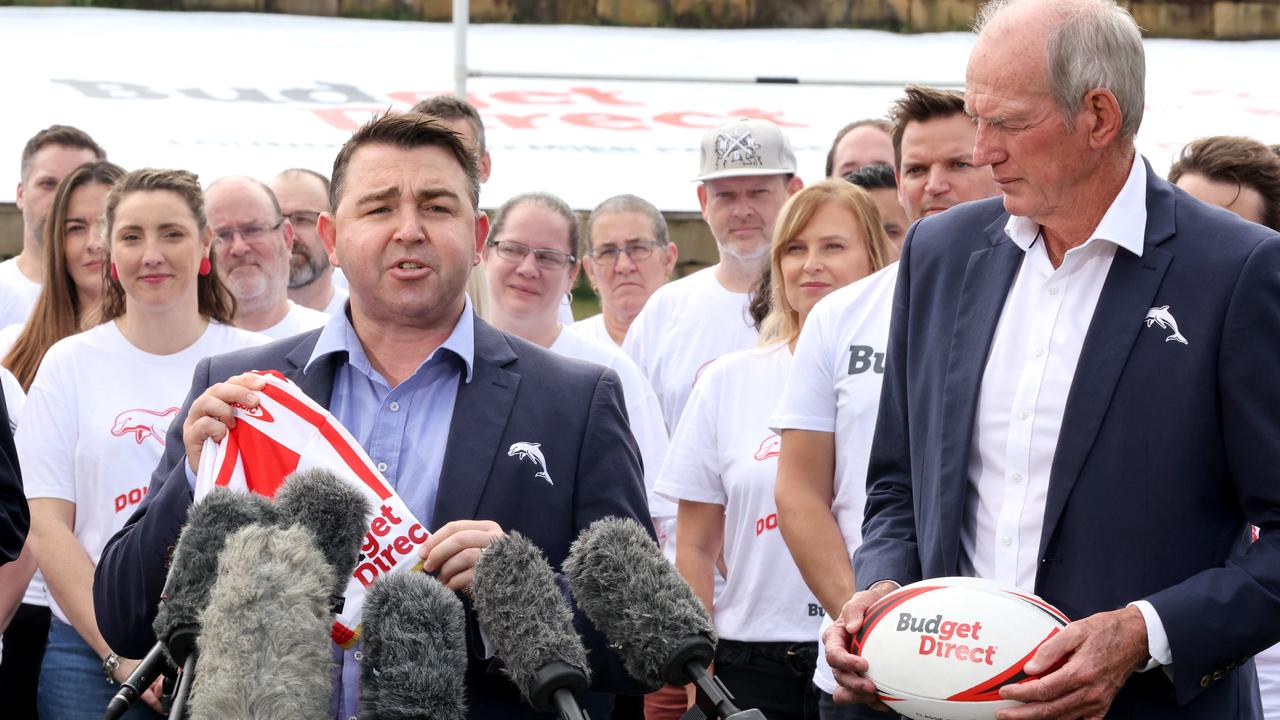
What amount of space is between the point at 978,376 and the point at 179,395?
299 cm

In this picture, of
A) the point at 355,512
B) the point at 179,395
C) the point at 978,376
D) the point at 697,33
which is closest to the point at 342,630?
the point at 355,512

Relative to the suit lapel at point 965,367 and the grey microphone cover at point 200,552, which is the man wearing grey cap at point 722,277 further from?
the grey microphone cover at point 200,552

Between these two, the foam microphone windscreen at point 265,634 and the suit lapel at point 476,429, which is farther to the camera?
the suit lapel at point 476,429

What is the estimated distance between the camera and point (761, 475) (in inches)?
187

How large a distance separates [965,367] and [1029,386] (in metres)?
0.14

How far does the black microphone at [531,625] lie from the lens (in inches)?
92.9

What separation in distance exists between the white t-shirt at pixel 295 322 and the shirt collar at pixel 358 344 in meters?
2.68

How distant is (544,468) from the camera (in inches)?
126

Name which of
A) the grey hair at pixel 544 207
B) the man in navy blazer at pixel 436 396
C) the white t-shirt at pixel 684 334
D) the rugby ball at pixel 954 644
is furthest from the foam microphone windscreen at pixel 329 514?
the grey hair at pixel 544 207

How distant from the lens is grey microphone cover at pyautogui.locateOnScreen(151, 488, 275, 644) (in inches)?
98.7

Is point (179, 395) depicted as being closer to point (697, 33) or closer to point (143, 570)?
point (143, 570)

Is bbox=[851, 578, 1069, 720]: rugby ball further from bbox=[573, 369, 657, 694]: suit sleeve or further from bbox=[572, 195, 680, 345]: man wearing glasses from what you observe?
bbox=[572, 195, 680, 345]: man wearing glasses

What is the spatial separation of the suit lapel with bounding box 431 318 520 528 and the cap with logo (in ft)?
11.1

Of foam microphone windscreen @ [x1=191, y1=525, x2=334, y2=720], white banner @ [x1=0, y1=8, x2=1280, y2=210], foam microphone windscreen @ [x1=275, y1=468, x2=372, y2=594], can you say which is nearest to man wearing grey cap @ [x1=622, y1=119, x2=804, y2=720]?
white banner @ [x1=0, y1=8, x2=1280, y2=210]
